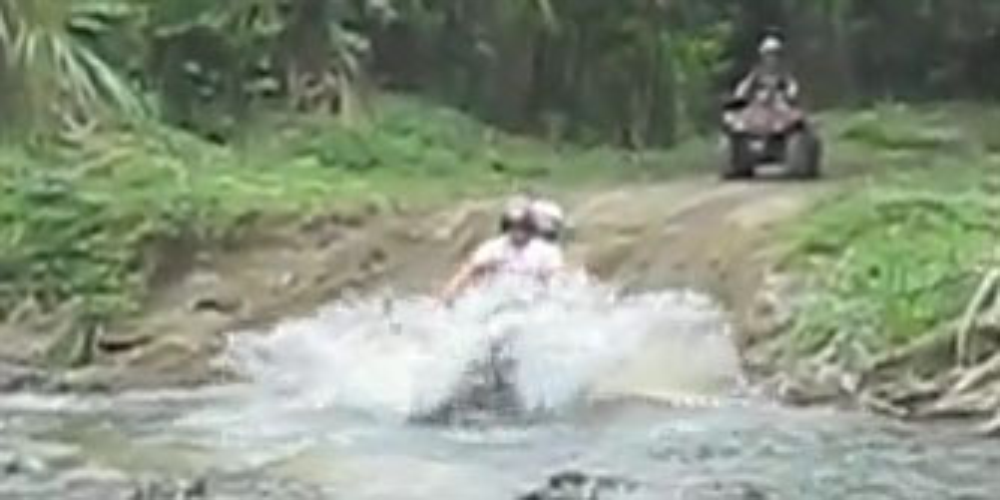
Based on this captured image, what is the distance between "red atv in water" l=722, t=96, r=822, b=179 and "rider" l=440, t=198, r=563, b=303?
4872mm

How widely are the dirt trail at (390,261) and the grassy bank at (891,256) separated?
1.04ft

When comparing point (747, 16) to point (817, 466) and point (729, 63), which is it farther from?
point (817, 466)

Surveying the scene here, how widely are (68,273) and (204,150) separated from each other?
287cm

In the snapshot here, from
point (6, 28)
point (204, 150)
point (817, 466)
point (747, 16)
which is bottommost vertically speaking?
point (817, 466)

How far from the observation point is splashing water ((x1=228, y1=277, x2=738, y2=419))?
12719 millimetres

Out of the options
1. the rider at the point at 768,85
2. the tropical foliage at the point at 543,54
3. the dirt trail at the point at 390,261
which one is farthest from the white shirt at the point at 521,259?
the rider at the point at 768,85

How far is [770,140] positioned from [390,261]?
3134 mm

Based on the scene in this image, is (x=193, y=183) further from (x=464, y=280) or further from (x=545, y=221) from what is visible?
(x=545, y=221)

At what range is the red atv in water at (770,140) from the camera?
17797 mm

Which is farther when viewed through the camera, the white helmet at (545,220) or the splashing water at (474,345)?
the white helmet at (545,220)

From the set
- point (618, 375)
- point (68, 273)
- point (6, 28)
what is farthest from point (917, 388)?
point (6, 28)

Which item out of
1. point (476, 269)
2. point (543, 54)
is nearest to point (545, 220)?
point (476, 269)

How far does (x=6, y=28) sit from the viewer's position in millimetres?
6652

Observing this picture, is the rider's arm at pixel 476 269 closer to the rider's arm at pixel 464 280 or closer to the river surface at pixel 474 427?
the rider's arm at pixel 464 280
